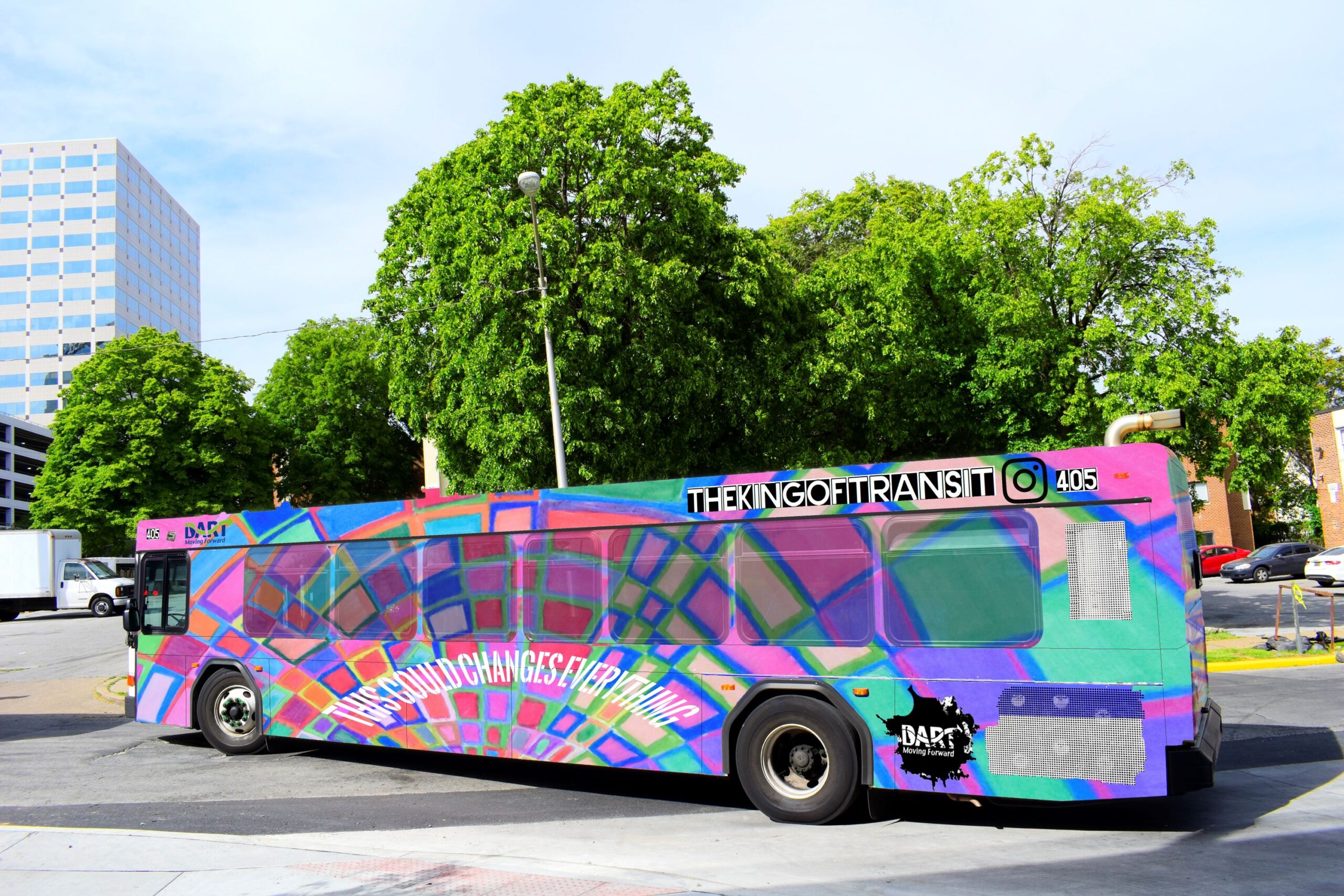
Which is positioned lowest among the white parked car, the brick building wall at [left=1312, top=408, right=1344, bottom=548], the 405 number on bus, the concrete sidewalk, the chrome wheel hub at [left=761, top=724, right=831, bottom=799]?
the concrete sidewalk

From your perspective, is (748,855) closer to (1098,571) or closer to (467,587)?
(1098,571)

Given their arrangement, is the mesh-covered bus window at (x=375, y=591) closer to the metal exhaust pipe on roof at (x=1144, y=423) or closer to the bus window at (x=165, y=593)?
the bus window at (x=165, y=593)

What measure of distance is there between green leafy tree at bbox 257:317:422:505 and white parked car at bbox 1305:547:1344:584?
36555 millimetres

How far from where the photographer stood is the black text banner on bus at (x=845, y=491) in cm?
709

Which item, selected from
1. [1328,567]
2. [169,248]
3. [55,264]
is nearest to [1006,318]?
[1328,567]

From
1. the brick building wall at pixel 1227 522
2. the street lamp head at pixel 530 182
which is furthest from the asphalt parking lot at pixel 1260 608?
the brick building wall at pixel 1227 522

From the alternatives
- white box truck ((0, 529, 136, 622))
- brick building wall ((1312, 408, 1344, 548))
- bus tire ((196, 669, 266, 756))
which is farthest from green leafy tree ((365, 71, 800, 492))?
brick building wall ((1312, 408, 1344, 548))

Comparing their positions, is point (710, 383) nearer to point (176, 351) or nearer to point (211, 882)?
point (211, 882)

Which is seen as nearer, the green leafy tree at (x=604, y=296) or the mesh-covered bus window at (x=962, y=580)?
the mesh-covered bus window at (x=962, y=580)

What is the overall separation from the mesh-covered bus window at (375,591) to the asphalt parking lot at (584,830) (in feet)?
4.70

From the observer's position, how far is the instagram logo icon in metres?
6.92

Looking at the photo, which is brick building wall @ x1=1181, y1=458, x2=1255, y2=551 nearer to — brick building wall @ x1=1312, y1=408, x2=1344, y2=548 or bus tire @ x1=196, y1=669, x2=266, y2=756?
brick building wall @ x1=1312, y1=408, x2=1344, y2=548

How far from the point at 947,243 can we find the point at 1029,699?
1777cm

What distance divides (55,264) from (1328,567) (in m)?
98.4
